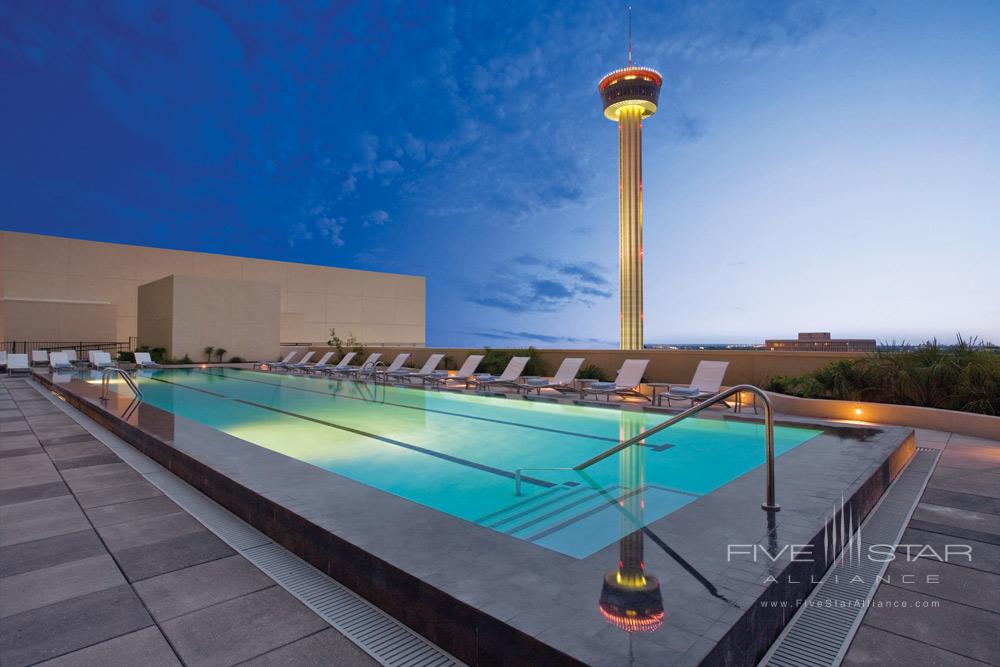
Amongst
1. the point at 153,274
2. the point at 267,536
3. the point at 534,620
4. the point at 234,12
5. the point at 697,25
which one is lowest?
the point at 267,536

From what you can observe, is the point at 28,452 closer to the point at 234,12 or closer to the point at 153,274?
the point at 153,274

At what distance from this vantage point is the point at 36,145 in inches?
2202

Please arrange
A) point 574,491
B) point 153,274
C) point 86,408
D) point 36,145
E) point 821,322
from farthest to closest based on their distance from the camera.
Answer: point 36,145
point 821,322
point 153,274
point 86,408
point 574,491

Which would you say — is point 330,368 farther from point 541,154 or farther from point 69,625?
point 541,154

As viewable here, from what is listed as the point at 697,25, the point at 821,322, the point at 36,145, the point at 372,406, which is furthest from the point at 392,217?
the point at 372,406

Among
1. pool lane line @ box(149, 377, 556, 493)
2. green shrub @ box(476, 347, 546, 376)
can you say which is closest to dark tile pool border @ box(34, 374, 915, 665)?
pool lane line @ box(149, 377, 556, 493)

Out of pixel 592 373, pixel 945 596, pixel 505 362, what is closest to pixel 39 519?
pixel 945 596

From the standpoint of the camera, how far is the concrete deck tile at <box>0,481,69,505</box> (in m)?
3.88

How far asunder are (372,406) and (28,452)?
464 centimetres

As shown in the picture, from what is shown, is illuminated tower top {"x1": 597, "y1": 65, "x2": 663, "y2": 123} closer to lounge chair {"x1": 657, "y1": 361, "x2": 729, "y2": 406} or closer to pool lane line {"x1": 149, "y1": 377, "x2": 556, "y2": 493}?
lounge chair {"x1": 657, "y1": 361, "x2": 729, "y2": 406}

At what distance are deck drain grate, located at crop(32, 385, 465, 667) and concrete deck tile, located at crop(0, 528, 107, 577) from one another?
0.57 meters

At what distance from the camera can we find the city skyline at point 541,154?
19828mm

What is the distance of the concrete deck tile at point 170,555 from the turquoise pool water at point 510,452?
52.0 inches

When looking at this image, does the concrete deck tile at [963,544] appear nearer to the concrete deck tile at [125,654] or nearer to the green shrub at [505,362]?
the concrete deck tile at [125,654]
